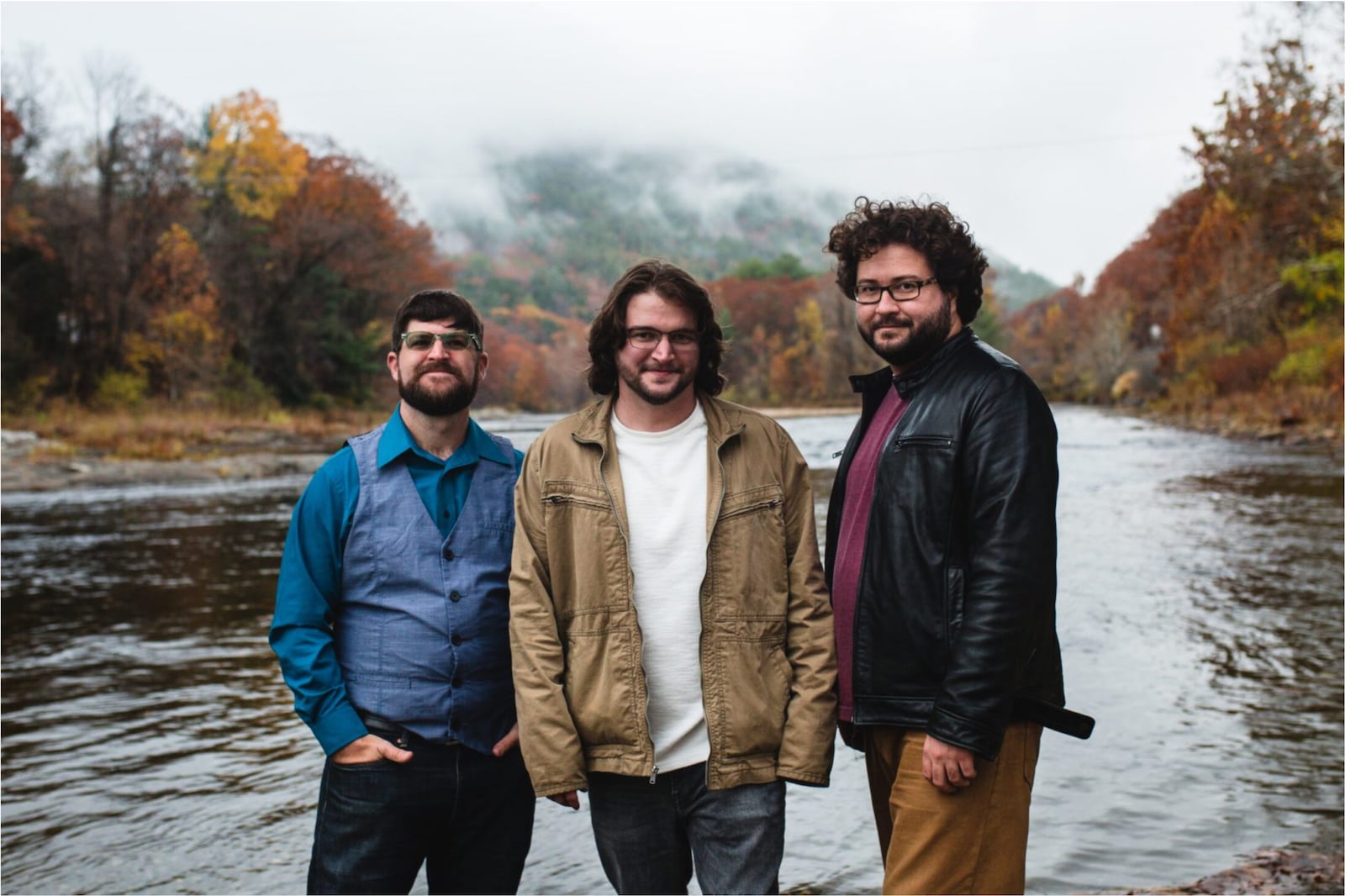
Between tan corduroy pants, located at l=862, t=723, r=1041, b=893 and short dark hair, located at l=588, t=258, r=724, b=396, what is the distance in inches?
42.4

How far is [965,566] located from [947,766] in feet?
1.49

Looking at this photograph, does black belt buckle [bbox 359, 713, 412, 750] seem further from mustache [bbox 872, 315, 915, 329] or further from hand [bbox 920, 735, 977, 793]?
mustache [bbox 872, 315, 915, 329]

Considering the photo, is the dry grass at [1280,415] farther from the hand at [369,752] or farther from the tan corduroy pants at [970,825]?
the hand at [369,752]

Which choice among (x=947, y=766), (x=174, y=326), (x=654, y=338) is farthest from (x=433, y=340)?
(x=174, y=326)

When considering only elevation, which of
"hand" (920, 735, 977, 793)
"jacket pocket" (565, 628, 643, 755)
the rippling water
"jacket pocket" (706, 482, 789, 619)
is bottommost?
the rippling water

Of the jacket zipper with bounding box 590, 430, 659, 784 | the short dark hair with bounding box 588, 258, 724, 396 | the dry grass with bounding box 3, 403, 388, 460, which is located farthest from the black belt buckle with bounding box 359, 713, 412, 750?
the dry grass with bounding box 3, 403, 388, 460

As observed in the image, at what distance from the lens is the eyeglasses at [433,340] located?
2867 mm

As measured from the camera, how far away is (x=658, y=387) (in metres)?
2.63

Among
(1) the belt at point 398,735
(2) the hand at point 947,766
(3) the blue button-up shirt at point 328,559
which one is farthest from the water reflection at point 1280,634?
(3) the blue button-up shirt at point 328,559

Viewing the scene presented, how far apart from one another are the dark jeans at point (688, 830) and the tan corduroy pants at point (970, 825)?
1.02ft

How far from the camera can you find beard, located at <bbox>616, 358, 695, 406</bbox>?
2.63m

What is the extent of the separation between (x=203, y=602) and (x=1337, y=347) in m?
23.9

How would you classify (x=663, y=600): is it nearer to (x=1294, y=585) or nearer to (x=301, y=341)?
(x=1294, y=585)

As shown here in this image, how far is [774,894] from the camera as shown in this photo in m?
2.62
